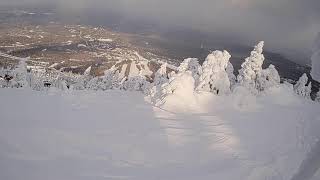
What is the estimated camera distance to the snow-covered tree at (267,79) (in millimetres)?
38438

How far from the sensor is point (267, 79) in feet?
132

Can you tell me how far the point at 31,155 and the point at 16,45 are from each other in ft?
592

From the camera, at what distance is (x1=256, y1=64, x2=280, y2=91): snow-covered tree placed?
3844cm

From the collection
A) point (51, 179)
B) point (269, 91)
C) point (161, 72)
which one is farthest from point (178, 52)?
point (51, 179)

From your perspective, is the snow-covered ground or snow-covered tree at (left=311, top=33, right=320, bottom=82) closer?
snow-covered tree at (left=311, top=33, right=320, bottom=82)

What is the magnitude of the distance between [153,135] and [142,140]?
960 mm

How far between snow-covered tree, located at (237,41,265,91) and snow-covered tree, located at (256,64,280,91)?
0.46 metres

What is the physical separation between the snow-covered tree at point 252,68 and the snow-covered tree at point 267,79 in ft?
1.52

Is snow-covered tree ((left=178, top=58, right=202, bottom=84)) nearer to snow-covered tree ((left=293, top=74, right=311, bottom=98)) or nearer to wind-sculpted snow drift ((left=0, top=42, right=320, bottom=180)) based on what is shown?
wind-sculpted snow drift ((left=0, top=42, right=320, bottom=180))

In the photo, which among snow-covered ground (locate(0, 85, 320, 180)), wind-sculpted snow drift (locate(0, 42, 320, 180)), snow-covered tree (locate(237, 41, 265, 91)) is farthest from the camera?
snow-covered tree (locate(237, 41, 265, 91))

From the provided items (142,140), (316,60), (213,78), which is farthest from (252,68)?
(316,60)

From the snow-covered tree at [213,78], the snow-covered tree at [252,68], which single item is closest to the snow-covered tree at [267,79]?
the snow-covered tree at [252,68]

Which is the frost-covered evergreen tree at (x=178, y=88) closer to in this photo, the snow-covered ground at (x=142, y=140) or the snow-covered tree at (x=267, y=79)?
the snow-covered ground at (x=142, y=140)

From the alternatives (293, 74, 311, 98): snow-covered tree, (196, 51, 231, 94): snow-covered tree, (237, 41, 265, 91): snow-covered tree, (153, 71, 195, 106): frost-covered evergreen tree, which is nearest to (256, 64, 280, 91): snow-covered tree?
(237, 41, 265, 91): snow-covered tree
